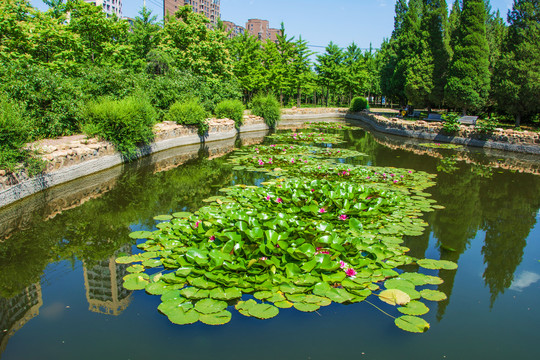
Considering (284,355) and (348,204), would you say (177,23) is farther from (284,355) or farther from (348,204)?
(284,355)

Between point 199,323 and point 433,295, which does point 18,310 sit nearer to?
point 199,323

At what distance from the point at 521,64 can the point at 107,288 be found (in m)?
16.8

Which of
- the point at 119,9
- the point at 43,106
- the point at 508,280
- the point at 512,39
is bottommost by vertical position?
the point at 508,280

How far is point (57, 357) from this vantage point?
258 cm

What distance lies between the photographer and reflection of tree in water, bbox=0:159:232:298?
3.97 meters

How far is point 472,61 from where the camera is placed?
1705cm

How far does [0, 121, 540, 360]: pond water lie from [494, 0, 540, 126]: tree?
10.6m

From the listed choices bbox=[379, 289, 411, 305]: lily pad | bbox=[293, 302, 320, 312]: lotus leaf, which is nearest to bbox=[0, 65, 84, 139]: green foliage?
bbox=[293, 302, 320, 312]: lotus leaf

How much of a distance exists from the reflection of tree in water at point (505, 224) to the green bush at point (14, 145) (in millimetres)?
6502

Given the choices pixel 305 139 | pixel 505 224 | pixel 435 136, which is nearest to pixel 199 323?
pixel 505 224

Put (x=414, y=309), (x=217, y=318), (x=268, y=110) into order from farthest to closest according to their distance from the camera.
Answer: (x=268, y=110), (x=414, y=309), (x=217, y=318)

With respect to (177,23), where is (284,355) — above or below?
below

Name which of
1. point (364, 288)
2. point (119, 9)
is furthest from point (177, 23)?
point (119, 9)

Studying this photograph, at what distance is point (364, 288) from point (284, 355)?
3.46 feet
